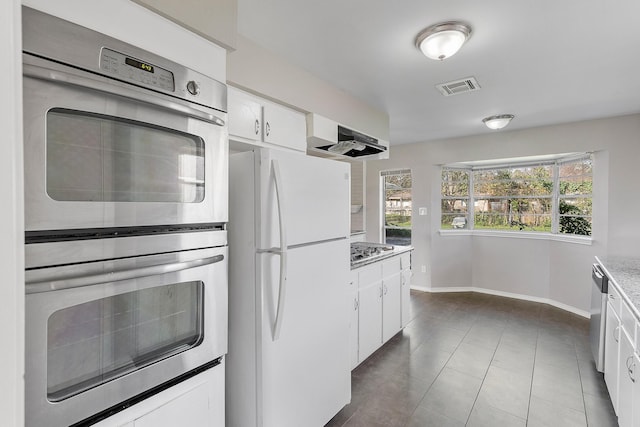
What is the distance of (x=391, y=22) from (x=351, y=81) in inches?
33.5

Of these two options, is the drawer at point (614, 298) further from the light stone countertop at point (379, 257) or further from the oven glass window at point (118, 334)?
the oven glass window at point (118, 334)

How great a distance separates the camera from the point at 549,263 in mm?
4449

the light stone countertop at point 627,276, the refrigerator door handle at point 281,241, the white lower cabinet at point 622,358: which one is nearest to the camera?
the refrigerator door handle at point 281,241

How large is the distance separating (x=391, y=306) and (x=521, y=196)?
3245mm

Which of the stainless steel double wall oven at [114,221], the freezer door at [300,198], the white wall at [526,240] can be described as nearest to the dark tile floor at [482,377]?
the white wall at [526,240]

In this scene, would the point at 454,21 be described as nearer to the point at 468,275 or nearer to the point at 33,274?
the point at 33,274

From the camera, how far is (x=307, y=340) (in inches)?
67.1

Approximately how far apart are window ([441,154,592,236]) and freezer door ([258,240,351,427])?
3837 millimetres

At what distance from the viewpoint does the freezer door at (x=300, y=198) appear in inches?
59.1

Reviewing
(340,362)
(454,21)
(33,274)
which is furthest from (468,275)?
(33,274)

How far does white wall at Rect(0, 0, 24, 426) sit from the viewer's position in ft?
1.40

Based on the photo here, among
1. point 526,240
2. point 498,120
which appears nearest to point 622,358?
point 498,120

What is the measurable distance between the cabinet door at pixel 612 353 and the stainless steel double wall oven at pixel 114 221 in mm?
2541

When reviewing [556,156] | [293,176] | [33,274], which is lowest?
[33,274]
